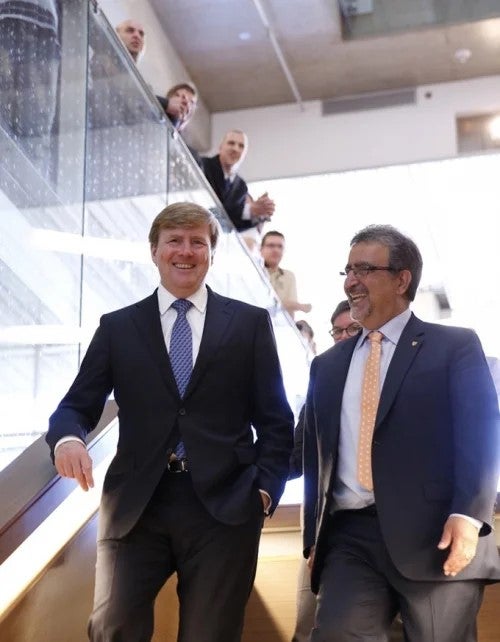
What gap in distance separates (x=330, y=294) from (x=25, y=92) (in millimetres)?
12675

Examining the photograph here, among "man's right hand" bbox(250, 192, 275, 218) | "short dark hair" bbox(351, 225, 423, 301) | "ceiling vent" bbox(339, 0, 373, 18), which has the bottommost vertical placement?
"short dark hair" bbox(351, 225, 423, 301)

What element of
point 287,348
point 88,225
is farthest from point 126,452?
point 287,348

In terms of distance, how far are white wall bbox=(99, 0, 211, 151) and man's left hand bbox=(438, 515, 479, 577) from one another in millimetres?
9079

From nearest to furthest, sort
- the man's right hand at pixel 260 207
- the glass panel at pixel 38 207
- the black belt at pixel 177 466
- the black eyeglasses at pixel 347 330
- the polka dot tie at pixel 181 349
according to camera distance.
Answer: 1. the black belt at pixel 177 466
2. the polka dot tie at pixel 181 349
3. the glass panel at pixel 38 207
4. the black eyeglasses at pixel 347 330
5. the man's right hand at pixel 260 207

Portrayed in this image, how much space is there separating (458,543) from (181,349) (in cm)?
89

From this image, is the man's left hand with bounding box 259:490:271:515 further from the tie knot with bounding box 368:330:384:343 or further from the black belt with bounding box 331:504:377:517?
the tie knot with bounding box 368:330:384:343

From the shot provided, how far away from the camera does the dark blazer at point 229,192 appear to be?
7355 mm

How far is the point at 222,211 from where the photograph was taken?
263 inches

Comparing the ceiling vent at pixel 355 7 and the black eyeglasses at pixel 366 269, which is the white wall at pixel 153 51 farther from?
the black eyeglasses at pixel 366 269

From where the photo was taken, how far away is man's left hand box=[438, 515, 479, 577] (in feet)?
7.93

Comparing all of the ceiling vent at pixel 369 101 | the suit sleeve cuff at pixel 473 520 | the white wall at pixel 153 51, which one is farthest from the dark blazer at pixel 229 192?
the ceiling vent at pixel 369 101

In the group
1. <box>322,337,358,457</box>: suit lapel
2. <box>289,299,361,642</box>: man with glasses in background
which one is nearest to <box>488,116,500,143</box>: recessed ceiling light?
<box>289,299,361,642</box>: man with glasses in background

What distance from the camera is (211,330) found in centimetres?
282

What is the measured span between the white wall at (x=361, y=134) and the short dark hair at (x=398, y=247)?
400 inches
